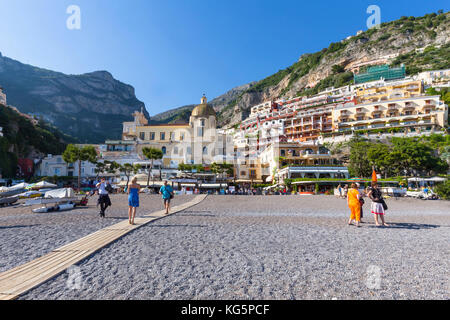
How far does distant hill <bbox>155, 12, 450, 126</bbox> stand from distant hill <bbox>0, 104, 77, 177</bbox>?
261 ft

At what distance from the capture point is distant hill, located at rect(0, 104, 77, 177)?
50.6 metres

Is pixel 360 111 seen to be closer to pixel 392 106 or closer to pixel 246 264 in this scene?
pixel 392 106

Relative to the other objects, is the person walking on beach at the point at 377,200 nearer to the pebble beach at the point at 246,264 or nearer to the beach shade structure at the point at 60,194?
the pebble beach at the point at 246,264

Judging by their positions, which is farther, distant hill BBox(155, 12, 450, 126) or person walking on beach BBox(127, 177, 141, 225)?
distant hill BBox(155, 12, 450, 126)

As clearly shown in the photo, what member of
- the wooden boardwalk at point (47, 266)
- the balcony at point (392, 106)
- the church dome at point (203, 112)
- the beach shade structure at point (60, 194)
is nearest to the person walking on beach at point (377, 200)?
the wooden boardwalk at point (47, 266)

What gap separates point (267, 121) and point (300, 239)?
7552 cm

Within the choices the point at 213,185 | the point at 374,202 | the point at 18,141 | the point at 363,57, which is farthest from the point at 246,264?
the point at 363,57

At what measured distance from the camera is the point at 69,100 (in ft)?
514

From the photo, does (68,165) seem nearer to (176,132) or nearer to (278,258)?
(176,132)

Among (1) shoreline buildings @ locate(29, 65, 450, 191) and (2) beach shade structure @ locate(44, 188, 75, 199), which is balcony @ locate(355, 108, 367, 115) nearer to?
(1) shoreline buildings @ locate(29, 65, 450, 191)

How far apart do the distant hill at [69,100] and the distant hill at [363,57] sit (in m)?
62.6

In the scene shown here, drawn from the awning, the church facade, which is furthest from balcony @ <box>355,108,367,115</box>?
the awning

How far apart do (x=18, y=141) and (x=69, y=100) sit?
113223 mm

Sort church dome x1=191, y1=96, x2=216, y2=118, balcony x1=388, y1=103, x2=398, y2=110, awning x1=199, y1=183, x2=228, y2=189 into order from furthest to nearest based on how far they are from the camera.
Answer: church dome x1=191, y1=96, x2=216, y2=118 < balcony x1=388, y1=103, x2=398, y2=110 < awning x1=199, y1=183, x2=228, y2=189
